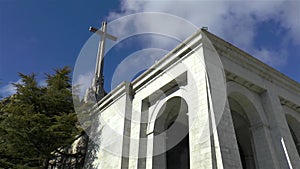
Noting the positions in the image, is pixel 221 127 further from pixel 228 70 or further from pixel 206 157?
pixel 228 70

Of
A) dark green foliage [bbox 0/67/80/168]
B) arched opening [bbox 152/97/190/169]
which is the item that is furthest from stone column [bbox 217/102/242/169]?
dark green foliage [bbox 0/67/80/168]

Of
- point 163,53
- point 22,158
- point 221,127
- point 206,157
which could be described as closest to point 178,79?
point 163,53

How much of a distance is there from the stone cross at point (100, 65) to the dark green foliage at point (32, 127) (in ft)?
14.3

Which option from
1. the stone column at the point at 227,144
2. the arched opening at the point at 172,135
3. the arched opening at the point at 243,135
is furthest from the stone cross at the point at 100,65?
the stone column at the point at 227,144

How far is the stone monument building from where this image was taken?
28.3ft

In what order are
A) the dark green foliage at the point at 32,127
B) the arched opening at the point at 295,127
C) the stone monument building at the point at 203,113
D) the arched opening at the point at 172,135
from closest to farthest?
the stone monument building at the point at 203,113
the arched opening at the point at 172,135
the dark green foliage at the point at 32,127
the arched opening at the point at 295,127

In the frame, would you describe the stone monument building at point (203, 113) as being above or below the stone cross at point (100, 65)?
below

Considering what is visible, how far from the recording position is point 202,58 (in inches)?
382

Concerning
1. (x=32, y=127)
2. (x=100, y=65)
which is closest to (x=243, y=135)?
(x=32, y=127)

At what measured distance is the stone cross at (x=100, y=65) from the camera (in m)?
18.8

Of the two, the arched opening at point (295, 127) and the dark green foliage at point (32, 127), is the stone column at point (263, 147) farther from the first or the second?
the dark green foliage at point (32, 127)

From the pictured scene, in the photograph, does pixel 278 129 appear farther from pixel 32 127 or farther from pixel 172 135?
pixel 32 127

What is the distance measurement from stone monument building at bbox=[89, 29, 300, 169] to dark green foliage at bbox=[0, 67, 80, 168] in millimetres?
2072

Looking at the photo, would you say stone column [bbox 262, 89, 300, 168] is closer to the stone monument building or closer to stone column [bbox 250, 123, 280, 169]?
the stone monument building
